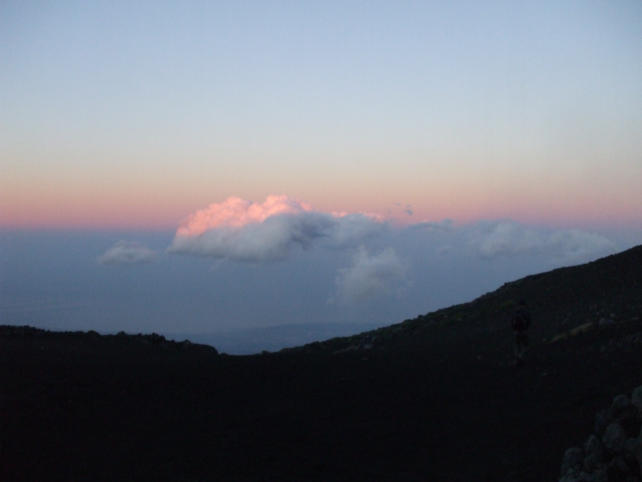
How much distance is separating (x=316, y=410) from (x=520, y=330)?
6.56 metres

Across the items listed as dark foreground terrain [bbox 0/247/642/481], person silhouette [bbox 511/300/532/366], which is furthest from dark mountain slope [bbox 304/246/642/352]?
person silhouette [bbox 511/300/532/366]

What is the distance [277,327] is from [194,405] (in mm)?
156060

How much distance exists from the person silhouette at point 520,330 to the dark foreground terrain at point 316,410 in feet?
1.17

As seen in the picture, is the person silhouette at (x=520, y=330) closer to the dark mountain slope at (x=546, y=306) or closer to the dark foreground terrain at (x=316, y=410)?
the dark foreground terrain at (x=316, y=410)

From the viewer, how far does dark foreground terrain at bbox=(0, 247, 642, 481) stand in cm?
980

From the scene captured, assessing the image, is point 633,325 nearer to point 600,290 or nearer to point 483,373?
point 483,373

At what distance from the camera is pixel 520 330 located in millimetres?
16406

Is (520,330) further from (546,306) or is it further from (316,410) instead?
(546,306)

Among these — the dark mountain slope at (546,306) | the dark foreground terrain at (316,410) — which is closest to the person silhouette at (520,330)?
the dark foreground terrain at (316,410)

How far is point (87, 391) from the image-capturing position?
14836mm

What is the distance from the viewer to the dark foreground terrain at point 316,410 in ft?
32.2

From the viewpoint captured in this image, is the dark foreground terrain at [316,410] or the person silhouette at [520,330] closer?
the dark foreground terrain at [316,410]

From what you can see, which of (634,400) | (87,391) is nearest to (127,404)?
(87,391)

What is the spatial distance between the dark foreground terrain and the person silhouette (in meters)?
0.36
